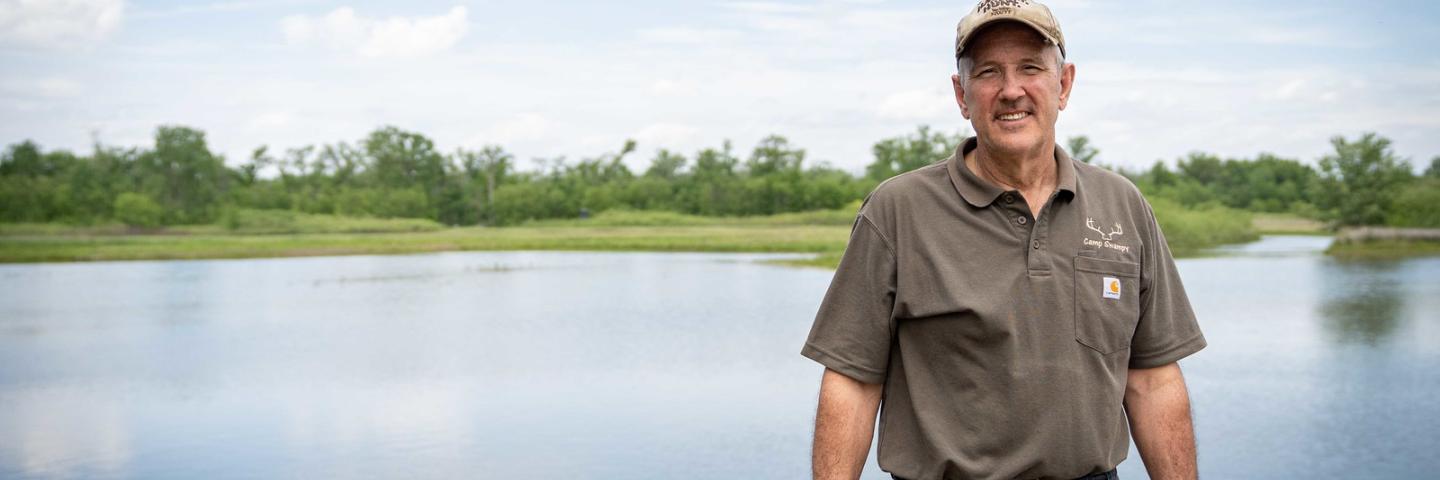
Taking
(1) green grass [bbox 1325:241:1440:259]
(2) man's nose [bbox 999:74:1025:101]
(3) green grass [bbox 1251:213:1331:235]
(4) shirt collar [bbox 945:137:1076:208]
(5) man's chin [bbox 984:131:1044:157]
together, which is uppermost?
(2) man's nose [bbox 999:74:1025:101]

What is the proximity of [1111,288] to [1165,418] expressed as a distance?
1.07ft

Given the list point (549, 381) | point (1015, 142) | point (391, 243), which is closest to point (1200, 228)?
point (391, 243)

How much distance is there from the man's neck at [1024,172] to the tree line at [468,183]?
151ft

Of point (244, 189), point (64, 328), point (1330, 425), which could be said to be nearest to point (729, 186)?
point (244, 189)

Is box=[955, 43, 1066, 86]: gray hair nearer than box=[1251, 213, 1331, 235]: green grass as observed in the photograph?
Yes

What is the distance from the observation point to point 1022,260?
7.14 ft

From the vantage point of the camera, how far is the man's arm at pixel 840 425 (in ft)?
7.36

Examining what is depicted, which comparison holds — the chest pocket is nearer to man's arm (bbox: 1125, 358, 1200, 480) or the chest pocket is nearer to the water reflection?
man's arm (bbox: 1125, 358, 1200, 480)

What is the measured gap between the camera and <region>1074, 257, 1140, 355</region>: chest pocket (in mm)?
2189

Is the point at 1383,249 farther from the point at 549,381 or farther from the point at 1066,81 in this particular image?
the point at 1066,81

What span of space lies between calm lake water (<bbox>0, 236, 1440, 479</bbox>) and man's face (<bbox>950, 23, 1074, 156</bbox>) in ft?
→ 26.0

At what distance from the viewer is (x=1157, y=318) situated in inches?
91.0

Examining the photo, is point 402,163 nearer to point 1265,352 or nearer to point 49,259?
point 49,259

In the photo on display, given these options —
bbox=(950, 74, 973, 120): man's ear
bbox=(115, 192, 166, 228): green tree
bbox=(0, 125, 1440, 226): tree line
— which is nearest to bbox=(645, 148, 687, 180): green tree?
bbox=(0, 125, 1440, 226): tree line
